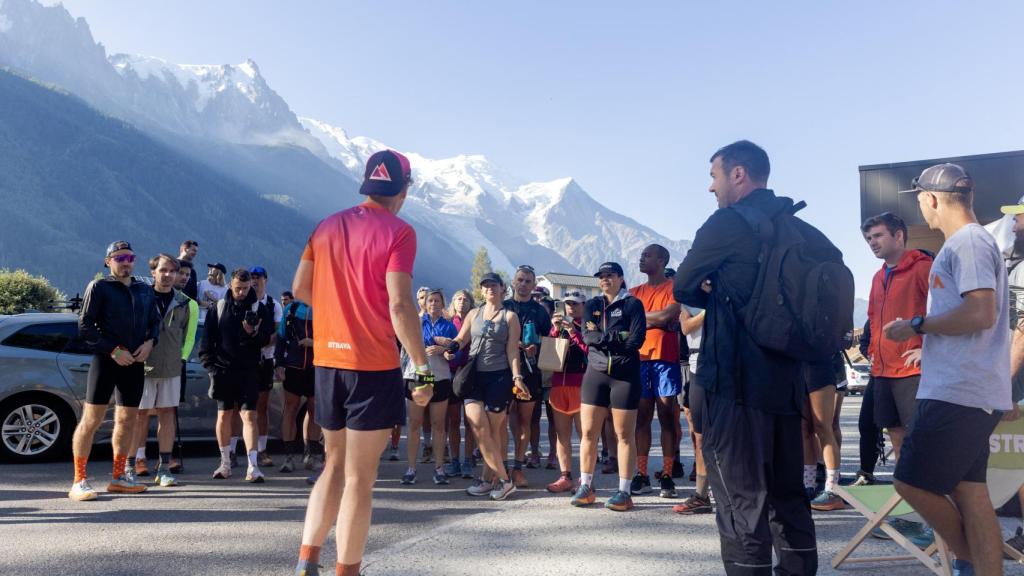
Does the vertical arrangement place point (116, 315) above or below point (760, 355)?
above

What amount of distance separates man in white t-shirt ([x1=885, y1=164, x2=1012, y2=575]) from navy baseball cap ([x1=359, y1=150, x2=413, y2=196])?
2.42m

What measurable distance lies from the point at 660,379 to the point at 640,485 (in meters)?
1.00

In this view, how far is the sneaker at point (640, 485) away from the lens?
265 inches

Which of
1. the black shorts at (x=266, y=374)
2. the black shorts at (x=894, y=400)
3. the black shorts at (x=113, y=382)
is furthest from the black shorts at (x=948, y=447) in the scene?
the black shorts at (x=266, y=374)

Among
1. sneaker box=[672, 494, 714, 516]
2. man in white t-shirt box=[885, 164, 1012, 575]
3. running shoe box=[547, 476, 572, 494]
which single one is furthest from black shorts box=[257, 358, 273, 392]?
man in white t-shirt box=[885, 164, 1012, 575]

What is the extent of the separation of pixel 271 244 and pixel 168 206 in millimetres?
21777

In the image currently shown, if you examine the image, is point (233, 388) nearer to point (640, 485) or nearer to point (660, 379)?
point (640, 485)

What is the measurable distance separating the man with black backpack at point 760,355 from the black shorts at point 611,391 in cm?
276

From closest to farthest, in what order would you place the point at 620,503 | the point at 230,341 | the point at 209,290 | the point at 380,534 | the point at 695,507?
the point at 380,534
the point at 695,507
the point at 620,503
the point at 230,341
the point at 209,290

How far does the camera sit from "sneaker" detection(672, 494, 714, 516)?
5.67m

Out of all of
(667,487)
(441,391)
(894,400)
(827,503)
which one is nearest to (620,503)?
(667,487)

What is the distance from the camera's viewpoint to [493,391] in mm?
6715

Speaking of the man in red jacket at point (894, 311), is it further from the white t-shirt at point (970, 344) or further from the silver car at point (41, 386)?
the silver car at point (41, 386)

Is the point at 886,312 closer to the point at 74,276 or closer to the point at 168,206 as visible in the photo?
the point at 74,276
